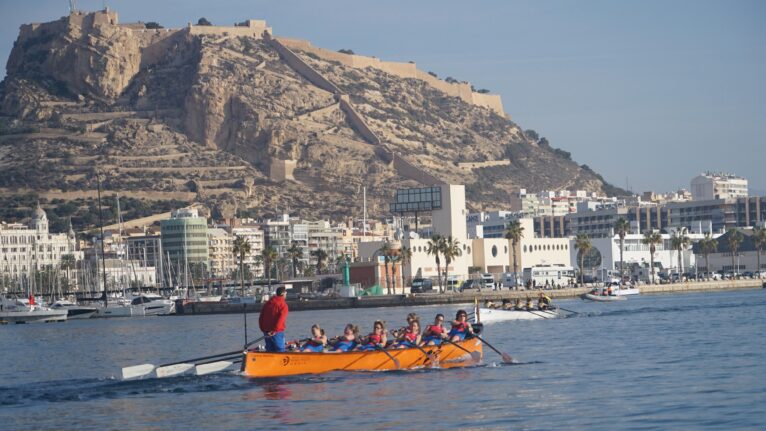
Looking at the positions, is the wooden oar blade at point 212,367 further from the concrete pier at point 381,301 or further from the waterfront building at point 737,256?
the waterfront building at point 737,256

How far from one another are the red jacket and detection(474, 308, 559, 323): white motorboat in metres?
36.9

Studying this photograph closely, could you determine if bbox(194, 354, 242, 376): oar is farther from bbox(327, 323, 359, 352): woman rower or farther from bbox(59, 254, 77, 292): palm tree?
bbox(59, 254, 77, 292): palm tree

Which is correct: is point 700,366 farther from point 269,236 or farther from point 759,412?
point 269,236

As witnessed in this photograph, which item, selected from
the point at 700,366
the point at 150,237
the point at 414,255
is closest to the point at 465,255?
the point at 414,255

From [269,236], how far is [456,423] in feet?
529

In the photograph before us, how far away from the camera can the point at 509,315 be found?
75750mm

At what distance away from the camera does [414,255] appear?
143125 millimetres

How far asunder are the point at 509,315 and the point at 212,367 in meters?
37.5

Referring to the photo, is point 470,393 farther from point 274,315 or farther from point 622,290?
Result: point 622,290

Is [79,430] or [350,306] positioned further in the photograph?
[350,306]

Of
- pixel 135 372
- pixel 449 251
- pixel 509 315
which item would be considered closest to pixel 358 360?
pixel 135 372

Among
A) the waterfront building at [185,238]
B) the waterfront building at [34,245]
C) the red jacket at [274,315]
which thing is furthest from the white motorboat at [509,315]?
the waterfront building at [34,245]

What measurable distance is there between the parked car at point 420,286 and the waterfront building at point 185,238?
47.0 m

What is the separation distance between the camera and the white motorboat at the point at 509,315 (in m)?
75.3
